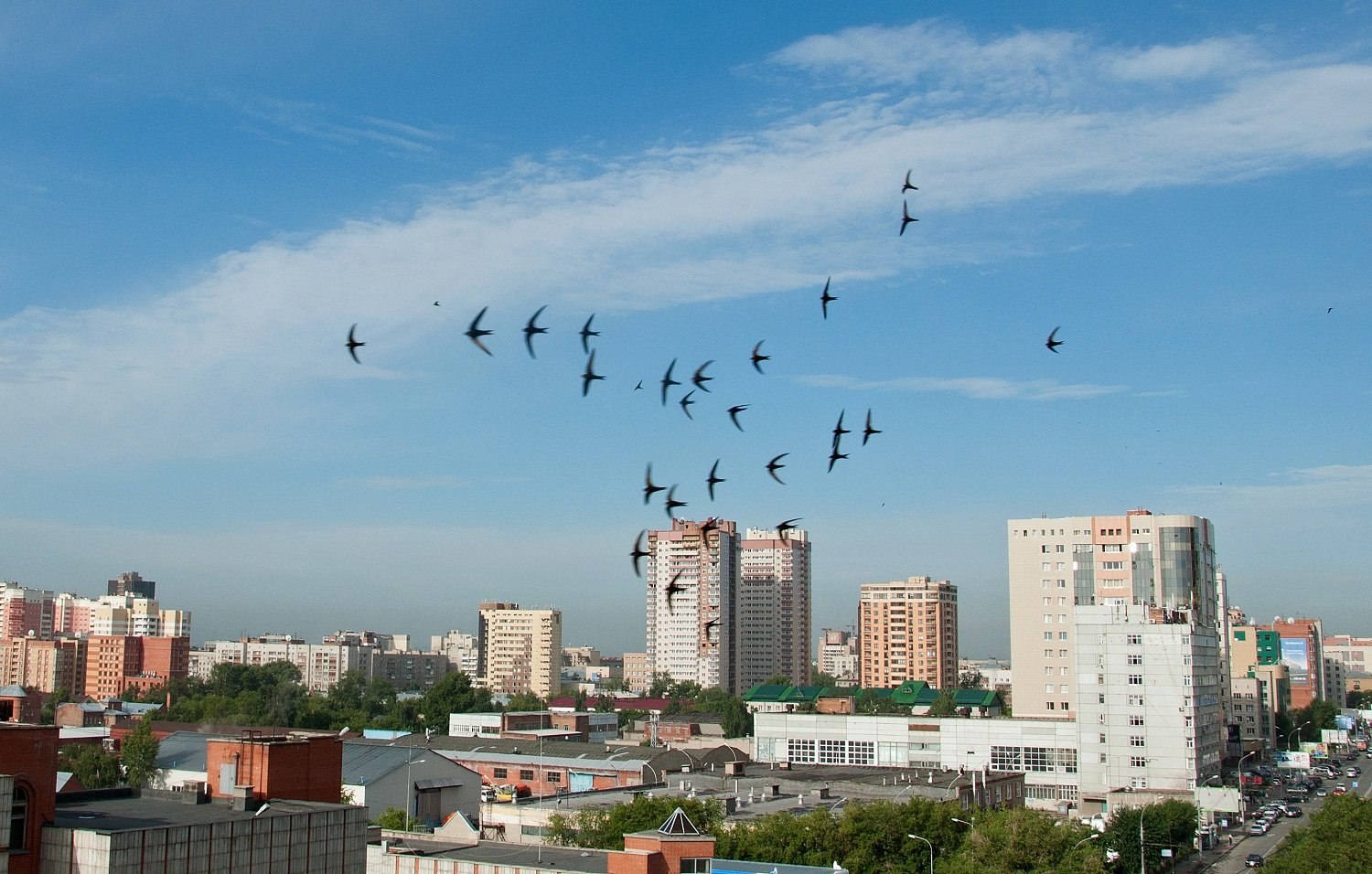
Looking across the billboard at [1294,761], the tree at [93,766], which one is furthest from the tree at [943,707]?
the tree at [93,766]

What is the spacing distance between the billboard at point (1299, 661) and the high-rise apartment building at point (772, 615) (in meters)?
59.4

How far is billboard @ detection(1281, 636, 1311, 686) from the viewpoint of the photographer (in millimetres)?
150750

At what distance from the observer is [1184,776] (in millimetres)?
58688

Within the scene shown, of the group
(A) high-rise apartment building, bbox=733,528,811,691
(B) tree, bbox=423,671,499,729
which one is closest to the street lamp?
(B) tree, bbox=423,671,499,729

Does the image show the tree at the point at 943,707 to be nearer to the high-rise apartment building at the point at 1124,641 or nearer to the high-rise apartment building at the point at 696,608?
the high-rise apartment building at the point at 1124,641

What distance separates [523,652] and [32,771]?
162617mm

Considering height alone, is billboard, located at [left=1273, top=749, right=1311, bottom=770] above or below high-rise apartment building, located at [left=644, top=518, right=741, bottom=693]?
below

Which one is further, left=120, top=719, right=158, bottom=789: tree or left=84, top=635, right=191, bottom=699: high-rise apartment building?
left=84, top=635, right=191, bottom=699: high-rise apartment building

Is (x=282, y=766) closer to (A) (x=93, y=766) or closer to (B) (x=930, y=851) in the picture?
(B) (x=930, y=851)

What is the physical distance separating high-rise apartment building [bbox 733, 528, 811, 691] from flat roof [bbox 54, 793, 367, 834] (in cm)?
13985

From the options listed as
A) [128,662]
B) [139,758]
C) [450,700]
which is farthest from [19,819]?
[128,662]

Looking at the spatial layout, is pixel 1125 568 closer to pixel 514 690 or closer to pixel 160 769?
pixel 160 769

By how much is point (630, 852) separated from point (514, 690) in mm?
155298

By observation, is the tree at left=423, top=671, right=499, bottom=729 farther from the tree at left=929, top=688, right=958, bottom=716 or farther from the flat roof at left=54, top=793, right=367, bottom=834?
the flat roof at left=54, top=793, right=367, bottom=834
